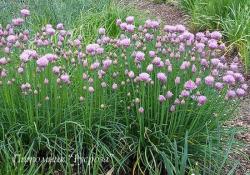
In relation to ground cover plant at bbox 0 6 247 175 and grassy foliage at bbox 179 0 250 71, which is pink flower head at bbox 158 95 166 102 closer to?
ground cover plant at bbox 0 6 247 175

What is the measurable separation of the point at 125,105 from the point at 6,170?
0.88 meters

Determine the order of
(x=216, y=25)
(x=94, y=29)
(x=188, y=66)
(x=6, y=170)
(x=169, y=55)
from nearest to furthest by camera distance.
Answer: (x=6, y=170)
(x=188, y=66)
(x=169, y=55)
(x=94, y=29)
(x=216, y=25)

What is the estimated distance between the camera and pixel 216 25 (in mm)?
6027

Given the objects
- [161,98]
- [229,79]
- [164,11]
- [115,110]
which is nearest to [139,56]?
[161,98]

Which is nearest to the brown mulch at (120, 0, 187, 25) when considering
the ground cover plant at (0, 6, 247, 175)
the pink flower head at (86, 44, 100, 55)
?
the ground cover plant at (0, 6, 247, 175)

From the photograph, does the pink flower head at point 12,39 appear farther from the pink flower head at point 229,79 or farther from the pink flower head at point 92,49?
the pink flower head at point 229,79

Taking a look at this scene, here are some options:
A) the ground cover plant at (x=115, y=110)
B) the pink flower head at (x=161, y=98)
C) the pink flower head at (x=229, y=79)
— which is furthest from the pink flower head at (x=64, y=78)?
the pink flower head at (x=229, y=79)

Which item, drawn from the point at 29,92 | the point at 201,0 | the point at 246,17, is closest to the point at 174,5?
the point at 201,0

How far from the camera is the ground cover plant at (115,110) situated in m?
2.80

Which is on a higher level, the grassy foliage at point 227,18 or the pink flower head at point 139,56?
the pink flower head at point 139,56

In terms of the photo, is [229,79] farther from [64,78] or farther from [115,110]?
[64,78]

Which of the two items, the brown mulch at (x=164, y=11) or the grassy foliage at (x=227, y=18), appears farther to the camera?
the brown mulch at (x=164, y=11)

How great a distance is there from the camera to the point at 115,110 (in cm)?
291

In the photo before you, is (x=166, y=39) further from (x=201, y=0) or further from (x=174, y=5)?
(x=174, y=5)
